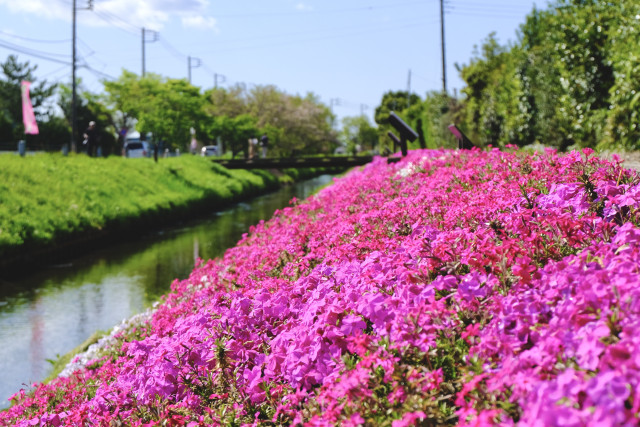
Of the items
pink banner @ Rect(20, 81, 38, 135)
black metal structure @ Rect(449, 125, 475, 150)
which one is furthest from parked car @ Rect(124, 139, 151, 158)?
black metal structure @ Rect(449, 125, 475, 150)

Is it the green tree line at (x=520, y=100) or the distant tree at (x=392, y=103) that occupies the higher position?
the distant tree at (x=392, y=103)

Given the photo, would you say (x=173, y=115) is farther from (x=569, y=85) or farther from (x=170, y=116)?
(x=569, y=85)

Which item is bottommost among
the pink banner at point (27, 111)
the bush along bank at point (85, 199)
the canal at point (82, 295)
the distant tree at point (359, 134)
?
the canal at point (82, 295)

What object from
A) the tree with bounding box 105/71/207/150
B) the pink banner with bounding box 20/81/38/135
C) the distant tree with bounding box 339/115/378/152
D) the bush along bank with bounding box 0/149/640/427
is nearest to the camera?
the bush along bank with bounding box 0/149/640/427

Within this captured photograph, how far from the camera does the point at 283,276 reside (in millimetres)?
5086

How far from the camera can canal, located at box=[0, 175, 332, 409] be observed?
995 centimetres

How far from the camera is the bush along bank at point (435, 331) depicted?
2.33 metres

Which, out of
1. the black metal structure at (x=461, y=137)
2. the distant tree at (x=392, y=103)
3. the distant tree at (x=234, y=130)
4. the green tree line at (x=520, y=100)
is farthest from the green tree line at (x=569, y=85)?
the distant tree at (x=392, y=103)

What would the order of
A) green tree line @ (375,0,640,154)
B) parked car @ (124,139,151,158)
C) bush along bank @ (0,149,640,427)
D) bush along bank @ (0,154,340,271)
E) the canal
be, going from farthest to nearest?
1. parked car @ (124,139,151,158)
2. bush along bank @ (0,154,340,271)
3. green tree line @ (375,0,640,154)
4. the canal
5. bush along bank @ (0,149,640,427)

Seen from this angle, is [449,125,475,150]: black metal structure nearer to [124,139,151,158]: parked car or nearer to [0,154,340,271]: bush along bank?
[0,154,340,271]: bush along bank

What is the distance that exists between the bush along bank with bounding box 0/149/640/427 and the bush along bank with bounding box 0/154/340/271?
44.9ft

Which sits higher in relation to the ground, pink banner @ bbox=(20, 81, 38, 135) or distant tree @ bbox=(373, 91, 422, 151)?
distant tree @ bbox=(373, 91, 422, 151)

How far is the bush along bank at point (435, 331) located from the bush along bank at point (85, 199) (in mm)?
13678

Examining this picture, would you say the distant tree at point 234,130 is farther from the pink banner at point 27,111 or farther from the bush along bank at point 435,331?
the bush along bank at point 435,331
